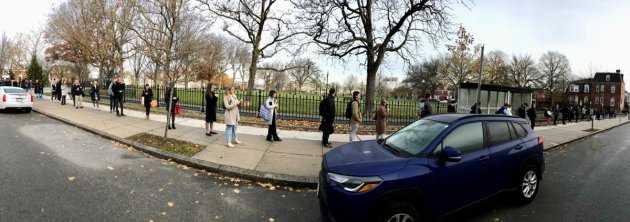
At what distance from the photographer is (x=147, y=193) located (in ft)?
16.2

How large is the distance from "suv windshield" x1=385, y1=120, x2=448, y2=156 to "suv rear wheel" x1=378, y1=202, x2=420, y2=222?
762 millimetres

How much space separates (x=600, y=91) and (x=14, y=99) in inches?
4296

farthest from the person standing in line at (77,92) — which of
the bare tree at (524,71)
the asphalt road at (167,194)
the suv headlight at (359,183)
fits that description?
the bare tree at (524,71)

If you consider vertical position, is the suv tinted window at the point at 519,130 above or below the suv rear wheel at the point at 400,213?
above

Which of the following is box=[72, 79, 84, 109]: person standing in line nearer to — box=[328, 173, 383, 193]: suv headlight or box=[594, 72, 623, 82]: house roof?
box=[328, 173, 383, 193]: suv headlight

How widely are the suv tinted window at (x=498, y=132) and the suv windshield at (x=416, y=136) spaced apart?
0.85 m

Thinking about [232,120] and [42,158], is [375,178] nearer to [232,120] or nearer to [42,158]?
[232,120]

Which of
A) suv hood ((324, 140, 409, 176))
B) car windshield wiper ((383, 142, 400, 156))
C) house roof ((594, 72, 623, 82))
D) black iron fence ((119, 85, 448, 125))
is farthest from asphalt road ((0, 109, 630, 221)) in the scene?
house roof ((594, 72, 623, 82))

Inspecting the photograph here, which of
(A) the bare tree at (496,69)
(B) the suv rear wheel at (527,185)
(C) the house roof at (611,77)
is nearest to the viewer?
(B) the suv rear wheel at (527,185)

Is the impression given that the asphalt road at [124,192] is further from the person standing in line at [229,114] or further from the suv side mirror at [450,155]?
the suv side mirror at [450,155]

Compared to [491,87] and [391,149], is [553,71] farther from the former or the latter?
[391,149]

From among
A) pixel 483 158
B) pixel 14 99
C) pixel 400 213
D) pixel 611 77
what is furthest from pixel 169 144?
pixel 611 77

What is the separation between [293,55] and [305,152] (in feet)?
43.3

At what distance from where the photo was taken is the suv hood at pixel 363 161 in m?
3.52
